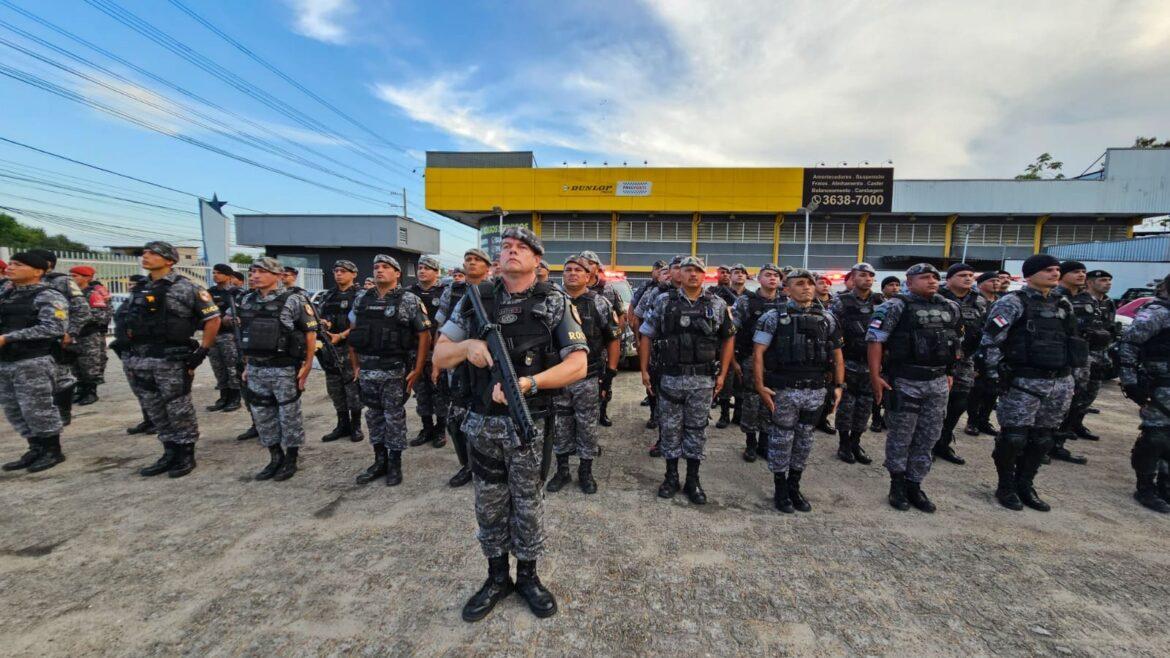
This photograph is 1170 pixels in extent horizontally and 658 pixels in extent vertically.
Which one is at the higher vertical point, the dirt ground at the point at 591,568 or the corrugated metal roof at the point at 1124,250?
the corrugated metal roof at the point at 1124,250

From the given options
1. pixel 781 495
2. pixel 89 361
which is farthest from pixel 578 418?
pixel 89 361

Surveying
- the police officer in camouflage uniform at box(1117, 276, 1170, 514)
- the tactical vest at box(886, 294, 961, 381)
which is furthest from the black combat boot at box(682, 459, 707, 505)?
the police officer in camouflage uniform at box(1117, 276, 1170, 514)

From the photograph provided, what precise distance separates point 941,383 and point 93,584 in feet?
19.2

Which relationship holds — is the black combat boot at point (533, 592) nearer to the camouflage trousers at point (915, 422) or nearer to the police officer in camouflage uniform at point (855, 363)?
the camouflage trousers at point (915, 422)

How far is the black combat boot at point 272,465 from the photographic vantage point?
12.8ft

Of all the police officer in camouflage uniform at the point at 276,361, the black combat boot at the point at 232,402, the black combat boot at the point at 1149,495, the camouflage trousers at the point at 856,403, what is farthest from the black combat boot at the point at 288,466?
the black combat boot at the point at 1149,495

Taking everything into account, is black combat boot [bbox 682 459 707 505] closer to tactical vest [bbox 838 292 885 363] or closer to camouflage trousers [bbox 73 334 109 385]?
tactical vest [bbox 838 292 885 363]

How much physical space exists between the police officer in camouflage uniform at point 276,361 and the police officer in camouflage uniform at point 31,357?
5.74ft

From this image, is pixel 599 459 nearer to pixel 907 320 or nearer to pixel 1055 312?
pixel 907 320

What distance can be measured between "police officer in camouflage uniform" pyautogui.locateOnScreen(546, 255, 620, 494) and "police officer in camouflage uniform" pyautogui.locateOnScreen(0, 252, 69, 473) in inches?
186

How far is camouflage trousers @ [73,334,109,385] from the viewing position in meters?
6.16

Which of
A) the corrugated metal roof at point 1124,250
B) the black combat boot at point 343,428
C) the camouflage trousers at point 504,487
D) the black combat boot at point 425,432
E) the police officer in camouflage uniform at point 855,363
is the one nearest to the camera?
the camouflage trousers at point 504,487

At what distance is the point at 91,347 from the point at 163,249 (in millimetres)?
4176

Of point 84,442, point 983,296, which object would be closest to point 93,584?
point 84,442
